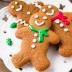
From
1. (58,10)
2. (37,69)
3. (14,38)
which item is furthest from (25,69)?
(58,10)

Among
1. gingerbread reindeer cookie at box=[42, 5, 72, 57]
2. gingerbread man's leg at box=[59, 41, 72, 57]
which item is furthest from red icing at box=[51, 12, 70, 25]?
gingerbread man's leg at box=[59, 41, 72, 57]

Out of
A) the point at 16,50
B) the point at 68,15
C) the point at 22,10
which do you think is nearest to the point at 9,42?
the point at 16,50

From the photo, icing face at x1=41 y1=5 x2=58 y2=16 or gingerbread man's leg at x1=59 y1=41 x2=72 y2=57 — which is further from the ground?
icing face at x1=41 y1=5 x2=58 y2=16

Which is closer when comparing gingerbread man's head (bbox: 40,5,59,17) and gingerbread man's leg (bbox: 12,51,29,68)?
gingerbread man's leg (bbox: 12,51,29,68)

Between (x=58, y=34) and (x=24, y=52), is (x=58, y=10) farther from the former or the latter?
(x=24, y=52)

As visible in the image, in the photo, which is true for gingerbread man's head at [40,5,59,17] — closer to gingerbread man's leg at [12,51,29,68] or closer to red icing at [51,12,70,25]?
red icing at [51,12,70,25]

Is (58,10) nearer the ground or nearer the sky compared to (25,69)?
nearer the sky

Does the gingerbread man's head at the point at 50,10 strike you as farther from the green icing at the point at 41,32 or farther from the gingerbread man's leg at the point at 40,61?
the gingerbread man's leg at the point at 40,61
